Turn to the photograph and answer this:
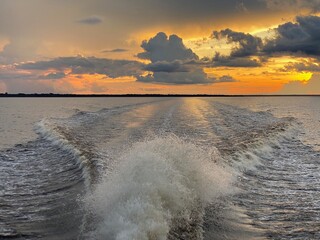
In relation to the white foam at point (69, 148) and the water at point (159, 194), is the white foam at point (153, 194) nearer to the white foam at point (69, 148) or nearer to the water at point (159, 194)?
the water at point (159, 194)

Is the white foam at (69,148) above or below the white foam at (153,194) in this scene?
below

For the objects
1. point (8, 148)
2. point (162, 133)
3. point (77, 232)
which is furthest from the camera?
point (162, 133)

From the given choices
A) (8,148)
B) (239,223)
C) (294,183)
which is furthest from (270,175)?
(8,148)

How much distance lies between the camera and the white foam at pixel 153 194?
835cm

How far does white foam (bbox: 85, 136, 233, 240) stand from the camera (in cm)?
835

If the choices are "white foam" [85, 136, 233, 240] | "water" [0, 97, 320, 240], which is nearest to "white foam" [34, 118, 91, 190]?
"water" [0, 97, 320, 240]

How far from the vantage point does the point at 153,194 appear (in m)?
9.64

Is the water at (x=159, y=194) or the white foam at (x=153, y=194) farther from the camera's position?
the water at (x=159, y=194)

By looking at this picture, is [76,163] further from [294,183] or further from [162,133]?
[162,133]

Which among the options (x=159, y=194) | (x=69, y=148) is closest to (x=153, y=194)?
(x=159, y=194)

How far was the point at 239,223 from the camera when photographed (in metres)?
9.97

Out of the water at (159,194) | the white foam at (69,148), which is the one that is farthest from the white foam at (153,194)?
the white foam at (69,148)

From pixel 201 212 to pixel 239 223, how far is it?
1.05 meters

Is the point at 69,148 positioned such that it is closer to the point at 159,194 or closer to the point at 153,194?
the point at 159,194
